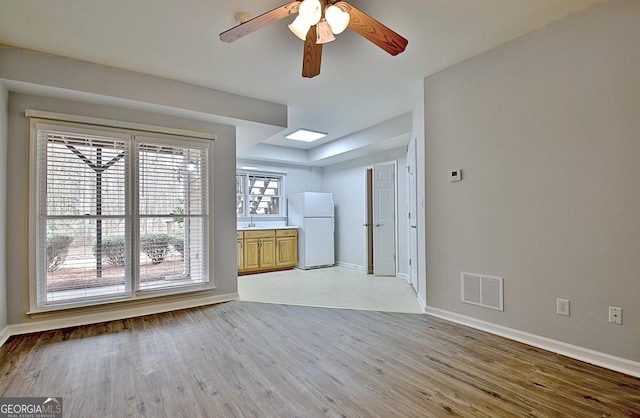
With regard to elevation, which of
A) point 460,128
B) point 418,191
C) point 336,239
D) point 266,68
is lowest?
point 336,239

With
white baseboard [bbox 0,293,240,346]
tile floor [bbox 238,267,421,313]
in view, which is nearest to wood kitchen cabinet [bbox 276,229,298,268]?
tile floor [bbox 238,267,421,313]

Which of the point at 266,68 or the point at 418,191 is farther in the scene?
the point at 418,191

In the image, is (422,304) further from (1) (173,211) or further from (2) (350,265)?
(1) (173,211)

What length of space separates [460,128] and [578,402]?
2359 millimetres

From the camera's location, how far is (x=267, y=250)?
20.0 ft

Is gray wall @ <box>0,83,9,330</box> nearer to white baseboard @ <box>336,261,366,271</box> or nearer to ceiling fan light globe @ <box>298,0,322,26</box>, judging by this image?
ceiling fan light globe @ <box>298,0,322,26</box>

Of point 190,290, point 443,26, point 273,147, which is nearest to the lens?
point 443,26

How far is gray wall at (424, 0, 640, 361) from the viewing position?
2188 mm

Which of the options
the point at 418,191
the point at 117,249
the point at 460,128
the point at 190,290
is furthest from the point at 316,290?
the point at 460,128

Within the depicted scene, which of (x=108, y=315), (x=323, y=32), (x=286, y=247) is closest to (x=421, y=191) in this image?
(x=323, y=32)

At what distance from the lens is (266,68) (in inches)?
127

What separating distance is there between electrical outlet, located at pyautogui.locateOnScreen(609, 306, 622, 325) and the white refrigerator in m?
4.71

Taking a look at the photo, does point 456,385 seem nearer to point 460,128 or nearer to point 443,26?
point 460,128

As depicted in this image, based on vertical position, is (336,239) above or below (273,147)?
below
